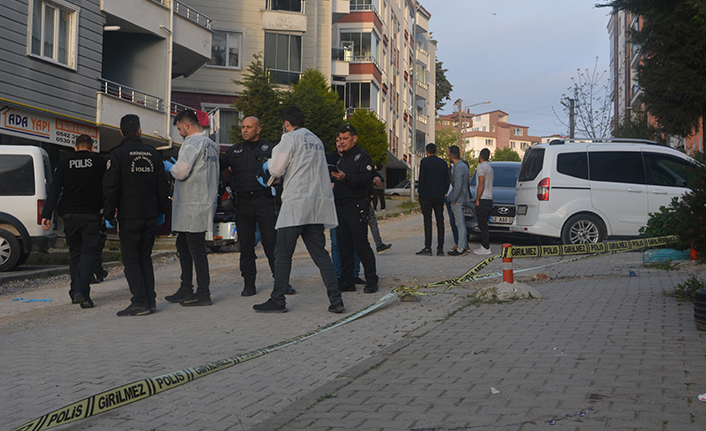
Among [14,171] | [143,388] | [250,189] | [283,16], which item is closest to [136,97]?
[14,171]

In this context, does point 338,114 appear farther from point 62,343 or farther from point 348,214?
point 62,343

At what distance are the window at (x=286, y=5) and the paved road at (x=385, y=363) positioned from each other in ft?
97.6

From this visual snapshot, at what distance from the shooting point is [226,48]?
3512cm

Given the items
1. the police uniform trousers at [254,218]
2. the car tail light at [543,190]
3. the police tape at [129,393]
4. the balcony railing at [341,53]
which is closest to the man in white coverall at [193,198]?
the police uniform trousers at [254,218]

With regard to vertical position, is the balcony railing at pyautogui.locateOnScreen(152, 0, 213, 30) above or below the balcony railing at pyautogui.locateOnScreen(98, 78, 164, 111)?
above

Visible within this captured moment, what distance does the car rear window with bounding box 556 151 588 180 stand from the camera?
1312 centimetres

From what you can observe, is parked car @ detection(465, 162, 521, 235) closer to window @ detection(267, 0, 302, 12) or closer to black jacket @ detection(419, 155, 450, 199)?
black jacket @ detection(419, 155, 450, 199)

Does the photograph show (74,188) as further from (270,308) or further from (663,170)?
(663,170)

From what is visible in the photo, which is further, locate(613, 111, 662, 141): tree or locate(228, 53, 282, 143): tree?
locate(613, 111, 662, 141): tree

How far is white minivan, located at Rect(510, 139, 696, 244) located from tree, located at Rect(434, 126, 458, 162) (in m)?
66.5

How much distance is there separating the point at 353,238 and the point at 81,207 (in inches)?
123

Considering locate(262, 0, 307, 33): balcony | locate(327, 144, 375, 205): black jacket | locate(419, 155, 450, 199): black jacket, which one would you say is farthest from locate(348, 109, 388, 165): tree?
locate(327, 144, 375, 205): black jacket

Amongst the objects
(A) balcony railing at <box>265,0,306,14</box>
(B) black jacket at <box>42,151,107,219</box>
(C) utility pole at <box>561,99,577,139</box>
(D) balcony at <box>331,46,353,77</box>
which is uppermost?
(A) balcony railing at <box>265,0,306,14</box>

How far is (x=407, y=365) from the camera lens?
16.7 feet
